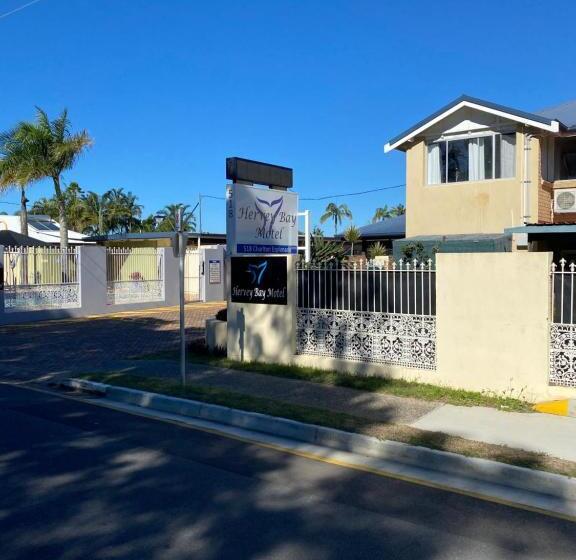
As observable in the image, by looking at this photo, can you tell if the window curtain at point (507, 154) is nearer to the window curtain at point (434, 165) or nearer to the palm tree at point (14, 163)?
the window curtain at point (434, 165)

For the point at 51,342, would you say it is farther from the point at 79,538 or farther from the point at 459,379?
the point at 79,538

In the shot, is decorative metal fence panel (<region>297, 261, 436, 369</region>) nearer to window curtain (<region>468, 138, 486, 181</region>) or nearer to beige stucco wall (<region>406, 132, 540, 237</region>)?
beige stucco wall (<region>406, 132, 540, 237</region>)

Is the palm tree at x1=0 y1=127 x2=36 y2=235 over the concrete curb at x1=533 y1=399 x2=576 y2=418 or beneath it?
over

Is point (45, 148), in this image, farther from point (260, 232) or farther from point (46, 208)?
point (46, 208)


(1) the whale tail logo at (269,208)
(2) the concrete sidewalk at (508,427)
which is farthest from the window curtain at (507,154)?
(2) the concrete sidewalk at (508,427)

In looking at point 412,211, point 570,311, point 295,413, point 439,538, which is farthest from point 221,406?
point 412,211

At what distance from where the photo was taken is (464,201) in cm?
1712

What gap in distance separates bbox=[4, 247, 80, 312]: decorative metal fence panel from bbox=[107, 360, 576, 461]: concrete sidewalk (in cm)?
1028

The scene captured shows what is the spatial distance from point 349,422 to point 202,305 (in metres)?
Answer: 19.1

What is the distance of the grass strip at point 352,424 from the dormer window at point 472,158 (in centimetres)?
1091

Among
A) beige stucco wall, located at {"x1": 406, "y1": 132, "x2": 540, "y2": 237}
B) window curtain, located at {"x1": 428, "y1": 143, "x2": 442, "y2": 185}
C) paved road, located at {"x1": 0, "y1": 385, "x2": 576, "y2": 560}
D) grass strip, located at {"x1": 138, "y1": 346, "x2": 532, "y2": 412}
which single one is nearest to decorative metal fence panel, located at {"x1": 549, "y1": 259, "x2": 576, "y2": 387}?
grass strip, located at {"x1": 138, "y1": 346, "x2": 532, "y2": 412}

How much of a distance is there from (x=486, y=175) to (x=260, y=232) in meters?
7.56

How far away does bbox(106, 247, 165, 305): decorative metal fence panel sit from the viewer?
Result: 894 inches

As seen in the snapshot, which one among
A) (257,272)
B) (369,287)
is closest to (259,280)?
(257,272)
